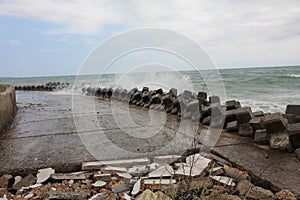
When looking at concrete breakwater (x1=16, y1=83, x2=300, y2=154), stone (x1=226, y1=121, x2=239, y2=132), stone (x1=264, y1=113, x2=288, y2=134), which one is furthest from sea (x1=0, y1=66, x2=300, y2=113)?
stone (x1=264, y1=113, x2=288, y2=134)

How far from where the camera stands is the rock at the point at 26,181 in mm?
1927

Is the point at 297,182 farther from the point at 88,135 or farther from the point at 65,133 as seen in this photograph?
the point at 65,133

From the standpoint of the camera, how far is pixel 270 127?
2533mm

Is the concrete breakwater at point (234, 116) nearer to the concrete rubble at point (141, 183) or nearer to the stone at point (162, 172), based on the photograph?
the concrete rubble at point (141, 183)

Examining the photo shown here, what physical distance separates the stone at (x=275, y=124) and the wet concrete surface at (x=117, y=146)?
20cm

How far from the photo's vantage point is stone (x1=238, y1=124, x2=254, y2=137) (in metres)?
2.92

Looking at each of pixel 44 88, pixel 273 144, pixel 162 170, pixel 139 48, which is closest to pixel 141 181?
pixel 162 170

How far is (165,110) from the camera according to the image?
15.0 ft

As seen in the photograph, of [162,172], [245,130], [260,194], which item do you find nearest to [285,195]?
[260,194]

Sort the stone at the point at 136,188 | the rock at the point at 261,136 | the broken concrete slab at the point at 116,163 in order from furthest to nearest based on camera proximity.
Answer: the rock at the point at 261,136
the broken concrete slab at the point at 116,163
the stone at the point at 136,188

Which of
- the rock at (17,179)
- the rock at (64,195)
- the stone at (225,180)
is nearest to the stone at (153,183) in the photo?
the stone at (225,180)

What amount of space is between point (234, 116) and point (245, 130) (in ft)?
1.12

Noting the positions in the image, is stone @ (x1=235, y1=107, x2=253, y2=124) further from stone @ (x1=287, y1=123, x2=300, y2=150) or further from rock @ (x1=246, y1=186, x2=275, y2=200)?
rock @ (x1=246, y1=186, x2=275, y2=200)

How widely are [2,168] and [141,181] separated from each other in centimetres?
119
